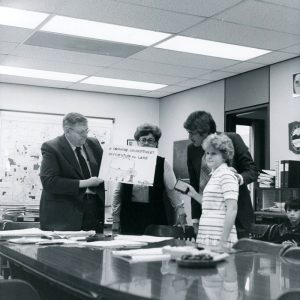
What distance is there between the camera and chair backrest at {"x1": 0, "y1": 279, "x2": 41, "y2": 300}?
161cm

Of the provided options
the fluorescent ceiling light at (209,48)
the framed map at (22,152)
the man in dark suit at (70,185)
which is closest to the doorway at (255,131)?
the fluorescent ceiling light at (209,48)

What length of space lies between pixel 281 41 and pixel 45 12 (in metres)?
2.44

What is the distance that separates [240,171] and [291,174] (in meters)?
2.58

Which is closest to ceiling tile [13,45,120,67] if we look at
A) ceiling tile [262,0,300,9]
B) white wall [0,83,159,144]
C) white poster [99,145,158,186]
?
white wall [0,83,159,144]

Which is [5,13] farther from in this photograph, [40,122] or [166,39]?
[40,122]

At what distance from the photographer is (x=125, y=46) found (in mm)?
5902

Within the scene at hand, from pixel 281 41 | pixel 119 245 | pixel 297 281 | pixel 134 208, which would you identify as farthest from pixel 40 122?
pixel 297 281

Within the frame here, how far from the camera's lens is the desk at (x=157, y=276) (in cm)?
124

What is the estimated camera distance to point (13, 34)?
18.1 ft

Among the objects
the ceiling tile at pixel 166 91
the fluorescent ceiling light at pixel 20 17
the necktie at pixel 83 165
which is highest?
the fluorescent ceiling light at pixel 20 17

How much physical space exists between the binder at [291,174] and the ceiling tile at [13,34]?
307cm

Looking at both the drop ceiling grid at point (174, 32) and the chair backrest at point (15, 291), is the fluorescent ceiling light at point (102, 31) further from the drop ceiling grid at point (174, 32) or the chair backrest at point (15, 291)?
the chair backrest at point (15, 291)

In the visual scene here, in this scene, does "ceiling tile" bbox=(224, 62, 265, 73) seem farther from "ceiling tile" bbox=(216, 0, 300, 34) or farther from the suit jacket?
the suit jacket

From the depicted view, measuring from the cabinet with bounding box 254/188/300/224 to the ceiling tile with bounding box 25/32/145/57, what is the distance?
2230mm
